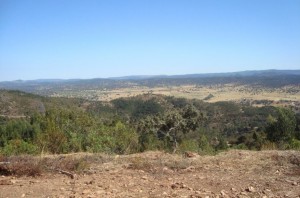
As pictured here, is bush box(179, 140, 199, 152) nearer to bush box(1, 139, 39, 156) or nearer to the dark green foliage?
bush box(1, 139, 39, 156)

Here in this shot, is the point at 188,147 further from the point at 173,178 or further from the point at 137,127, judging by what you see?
the point at 137,127

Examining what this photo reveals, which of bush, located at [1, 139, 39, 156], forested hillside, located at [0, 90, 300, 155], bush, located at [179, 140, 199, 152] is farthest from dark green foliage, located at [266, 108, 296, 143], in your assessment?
bush, located at [1, 139, 39, 156]

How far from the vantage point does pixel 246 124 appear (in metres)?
86.3

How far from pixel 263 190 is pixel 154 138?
28.6 meters

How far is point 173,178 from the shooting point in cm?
718

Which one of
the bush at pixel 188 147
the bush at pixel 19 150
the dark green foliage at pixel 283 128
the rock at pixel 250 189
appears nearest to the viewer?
the rock at pixel 250 189

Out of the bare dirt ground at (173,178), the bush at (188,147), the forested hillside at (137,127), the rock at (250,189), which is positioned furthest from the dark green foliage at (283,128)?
the rock at (250,189)

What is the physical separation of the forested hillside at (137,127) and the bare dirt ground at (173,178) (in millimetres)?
2630

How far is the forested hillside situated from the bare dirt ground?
8.63 feet

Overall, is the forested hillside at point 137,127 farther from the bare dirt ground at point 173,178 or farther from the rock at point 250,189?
the rock at point 250,189

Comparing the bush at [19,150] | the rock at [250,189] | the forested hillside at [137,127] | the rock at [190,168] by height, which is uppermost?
the rock at [250,189]

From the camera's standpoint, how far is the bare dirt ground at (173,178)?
20.5ft

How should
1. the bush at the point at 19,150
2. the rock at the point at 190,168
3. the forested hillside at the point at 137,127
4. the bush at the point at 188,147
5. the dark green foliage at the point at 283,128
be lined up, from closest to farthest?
the rock at the point at 190,168
the bush at the point at 19,150
the bush at the point at 188,147
the forested hillside at the point at 137,127
the dark green foliage at the point at 283,128

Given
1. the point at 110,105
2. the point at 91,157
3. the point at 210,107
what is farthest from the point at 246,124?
the point at 91,157
